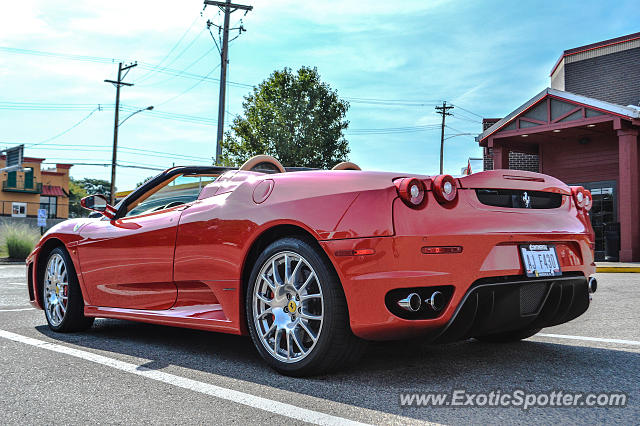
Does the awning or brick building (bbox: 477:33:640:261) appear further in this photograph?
the awning

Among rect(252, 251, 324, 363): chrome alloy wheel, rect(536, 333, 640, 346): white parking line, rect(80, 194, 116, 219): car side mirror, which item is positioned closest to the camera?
rect(252, 251, 324, 363): chrome alloy wheel

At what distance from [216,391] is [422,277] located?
1.17 m

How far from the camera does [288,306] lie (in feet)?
11.2

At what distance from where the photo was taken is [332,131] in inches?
1006

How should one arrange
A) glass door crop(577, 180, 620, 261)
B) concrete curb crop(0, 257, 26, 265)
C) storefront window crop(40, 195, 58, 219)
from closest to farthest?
glass door crop(577, 180, 620, 261), concrete curb crop(0, 257, 26, 265), storefront window crop(40, 195, 58, 219)

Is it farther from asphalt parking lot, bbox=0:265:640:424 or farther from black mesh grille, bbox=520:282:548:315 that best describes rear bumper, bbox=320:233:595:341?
asphalt parking lot, bbox=0:265:640:424

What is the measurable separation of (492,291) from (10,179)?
6224cm

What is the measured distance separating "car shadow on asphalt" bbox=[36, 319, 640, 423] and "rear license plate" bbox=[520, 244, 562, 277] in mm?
550

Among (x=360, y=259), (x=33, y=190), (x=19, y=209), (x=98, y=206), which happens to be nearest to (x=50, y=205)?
(x=33, y=190)

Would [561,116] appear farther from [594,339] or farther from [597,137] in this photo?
[594,339]

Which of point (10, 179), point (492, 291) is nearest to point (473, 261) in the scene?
point (492, 291)

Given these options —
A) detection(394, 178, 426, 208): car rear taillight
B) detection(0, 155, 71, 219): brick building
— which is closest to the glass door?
detection(394, 178, 426, 208): car rear taillight

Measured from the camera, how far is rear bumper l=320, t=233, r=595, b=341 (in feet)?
9.97

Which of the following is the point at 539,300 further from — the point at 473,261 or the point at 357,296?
the point at 357,296
